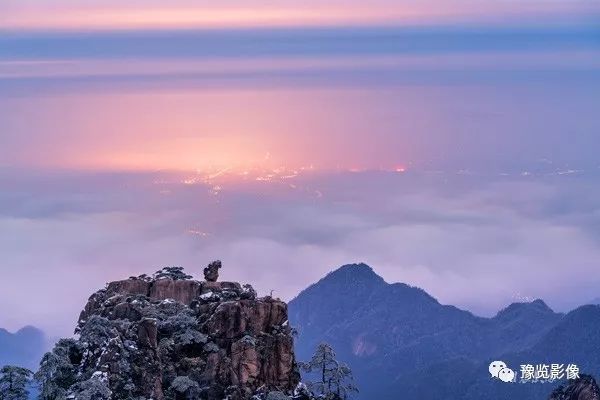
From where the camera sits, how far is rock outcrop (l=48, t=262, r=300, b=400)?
14138cm

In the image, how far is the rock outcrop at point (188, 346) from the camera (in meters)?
141

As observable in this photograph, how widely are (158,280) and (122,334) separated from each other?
516 inches

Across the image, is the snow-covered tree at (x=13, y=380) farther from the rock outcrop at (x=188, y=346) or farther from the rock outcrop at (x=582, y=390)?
the rock outcrop at (x=582, y=390)

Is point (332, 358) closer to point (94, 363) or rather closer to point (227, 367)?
point (227, 367)

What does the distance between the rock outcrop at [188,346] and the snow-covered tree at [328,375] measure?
3547 mm

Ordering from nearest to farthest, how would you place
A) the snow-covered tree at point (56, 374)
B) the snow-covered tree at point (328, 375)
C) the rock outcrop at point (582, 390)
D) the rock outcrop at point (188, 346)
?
1. the snow-covered tree at point (56, 374)
2. the rock outcrop at point (188, 346)
3. the snow-covered tree at point (328, 375)
4. the rock outcrop at point (582, 390)

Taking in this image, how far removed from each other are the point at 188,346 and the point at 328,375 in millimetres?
14439

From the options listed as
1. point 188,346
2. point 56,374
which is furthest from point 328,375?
point 56,374

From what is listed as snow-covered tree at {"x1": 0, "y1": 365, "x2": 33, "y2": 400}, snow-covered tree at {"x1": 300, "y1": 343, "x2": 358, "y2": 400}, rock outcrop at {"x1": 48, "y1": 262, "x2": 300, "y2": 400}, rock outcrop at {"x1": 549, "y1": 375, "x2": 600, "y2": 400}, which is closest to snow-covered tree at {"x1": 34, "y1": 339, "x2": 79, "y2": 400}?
rock outcrop at {"x1": 48, "y1": 262, "x2": 300, "y2": 400}

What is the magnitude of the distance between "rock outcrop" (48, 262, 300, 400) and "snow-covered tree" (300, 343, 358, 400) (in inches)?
140

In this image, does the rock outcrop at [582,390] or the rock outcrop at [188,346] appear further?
the rock outcrop at [582,390]

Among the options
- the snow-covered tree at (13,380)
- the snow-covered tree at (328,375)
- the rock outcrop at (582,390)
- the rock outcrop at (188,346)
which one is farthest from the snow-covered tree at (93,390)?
the rock outcrop at (582,390)

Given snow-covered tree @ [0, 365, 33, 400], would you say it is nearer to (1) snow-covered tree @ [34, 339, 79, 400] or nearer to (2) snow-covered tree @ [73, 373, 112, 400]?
(1) snow-covered tree @ [34, 339, 79, 400]

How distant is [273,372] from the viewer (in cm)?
14638
